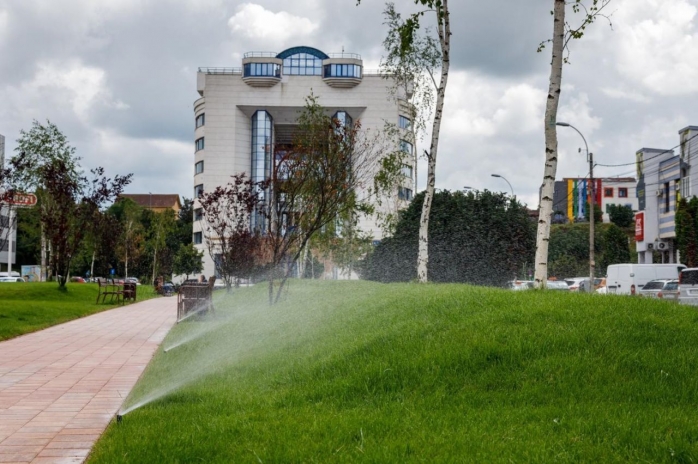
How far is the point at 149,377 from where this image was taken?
10.1m

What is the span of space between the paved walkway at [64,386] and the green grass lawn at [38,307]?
926mm

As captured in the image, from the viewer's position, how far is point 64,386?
9.42m

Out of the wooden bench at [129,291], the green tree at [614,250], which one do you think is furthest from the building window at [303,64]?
the wooden bench at [129,291]

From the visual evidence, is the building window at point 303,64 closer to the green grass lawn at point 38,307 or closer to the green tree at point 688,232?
the green tree at point 688,232

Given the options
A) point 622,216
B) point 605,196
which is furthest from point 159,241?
point 605,196

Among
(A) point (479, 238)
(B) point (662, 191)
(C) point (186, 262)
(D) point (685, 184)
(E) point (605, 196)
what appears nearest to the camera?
(A) point (479, 238)

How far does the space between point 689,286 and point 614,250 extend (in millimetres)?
51876

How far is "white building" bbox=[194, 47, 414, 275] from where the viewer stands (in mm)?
90312

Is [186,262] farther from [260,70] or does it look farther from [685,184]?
[685,184]

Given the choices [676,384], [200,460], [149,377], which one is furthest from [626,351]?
[149,377]

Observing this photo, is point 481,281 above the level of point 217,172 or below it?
below

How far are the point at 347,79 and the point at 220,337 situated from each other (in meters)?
78.4

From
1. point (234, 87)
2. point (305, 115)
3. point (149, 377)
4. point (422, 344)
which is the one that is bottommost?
point (149, 377)

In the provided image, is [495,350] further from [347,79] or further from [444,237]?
[347,79]
